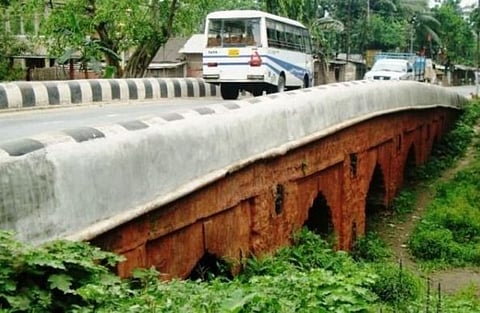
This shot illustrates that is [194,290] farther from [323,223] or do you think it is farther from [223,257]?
[323,223]

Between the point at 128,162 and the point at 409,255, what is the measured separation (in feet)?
27.1

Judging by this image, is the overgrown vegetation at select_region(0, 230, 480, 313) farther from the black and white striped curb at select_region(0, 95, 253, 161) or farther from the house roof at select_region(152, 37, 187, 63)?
the house roof at select_region(152, 37, 187, 63)

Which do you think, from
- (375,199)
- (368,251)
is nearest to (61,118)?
(368,251)

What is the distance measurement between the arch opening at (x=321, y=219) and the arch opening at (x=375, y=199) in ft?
11.5

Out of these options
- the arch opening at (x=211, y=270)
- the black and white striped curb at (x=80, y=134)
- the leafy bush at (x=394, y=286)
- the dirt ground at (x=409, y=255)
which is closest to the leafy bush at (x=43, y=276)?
the black and white striped curb at (x=80, y=134)

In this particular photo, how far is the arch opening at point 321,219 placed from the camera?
32.5 ft

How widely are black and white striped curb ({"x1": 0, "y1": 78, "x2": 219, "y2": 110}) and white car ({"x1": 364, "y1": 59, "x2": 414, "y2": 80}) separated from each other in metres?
12.7

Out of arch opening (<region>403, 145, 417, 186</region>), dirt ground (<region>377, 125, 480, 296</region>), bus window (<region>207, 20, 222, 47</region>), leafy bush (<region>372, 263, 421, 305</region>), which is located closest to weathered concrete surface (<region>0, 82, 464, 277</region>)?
leafy bush (<region>372, 263, 421, 305</region>)

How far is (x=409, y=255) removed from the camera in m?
12.3

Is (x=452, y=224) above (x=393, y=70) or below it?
below

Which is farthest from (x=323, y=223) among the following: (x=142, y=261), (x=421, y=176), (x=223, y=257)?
(x=421, y=176)

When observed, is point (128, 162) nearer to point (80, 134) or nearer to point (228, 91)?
point (80, 134)

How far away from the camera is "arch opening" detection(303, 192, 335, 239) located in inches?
390

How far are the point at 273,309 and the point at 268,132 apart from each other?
10.6 feet
